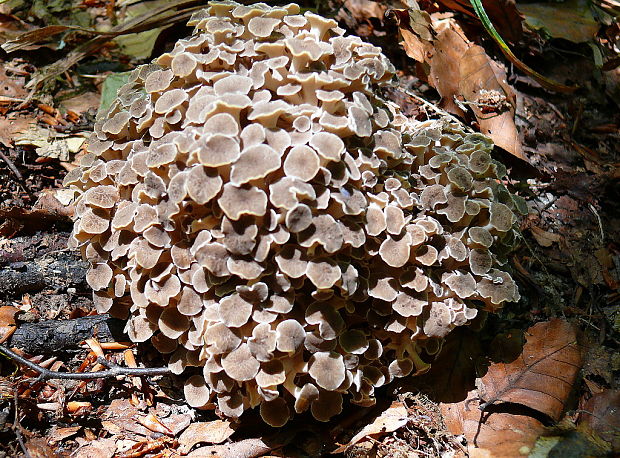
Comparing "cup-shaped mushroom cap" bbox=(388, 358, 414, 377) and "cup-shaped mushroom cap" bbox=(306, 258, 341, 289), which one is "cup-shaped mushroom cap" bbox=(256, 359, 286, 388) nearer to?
"cup-shaped mushroom cap" bbox=(306, 258, 341, 289)

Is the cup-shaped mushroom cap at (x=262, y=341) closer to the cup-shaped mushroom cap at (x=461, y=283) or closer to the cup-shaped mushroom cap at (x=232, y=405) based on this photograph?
the cup-shaped mushroom cap at (x=232, y=405)

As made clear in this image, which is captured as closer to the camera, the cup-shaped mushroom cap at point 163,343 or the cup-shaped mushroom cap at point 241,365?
the cup-shaped mushroom cap at point 241,365

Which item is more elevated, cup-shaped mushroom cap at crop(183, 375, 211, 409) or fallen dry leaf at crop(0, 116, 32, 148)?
fallen dry leaf at crop(0, 116, 32, 148)

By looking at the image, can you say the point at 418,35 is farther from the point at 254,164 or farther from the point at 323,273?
the point at 323,273

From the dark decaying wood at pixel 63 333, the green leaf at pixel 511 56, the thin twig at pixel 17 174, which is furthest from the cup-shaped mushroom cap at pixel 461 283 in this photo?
the thin twig at pixel 17 174

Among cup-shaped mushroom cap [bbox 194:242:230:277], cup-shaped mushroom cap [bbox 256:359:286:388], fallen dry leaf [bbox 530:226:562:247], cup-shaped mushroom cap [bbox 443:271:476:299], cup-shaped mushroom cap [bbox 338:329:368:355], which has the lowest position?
fallen dry leaf [bbox 530:226:562:247]

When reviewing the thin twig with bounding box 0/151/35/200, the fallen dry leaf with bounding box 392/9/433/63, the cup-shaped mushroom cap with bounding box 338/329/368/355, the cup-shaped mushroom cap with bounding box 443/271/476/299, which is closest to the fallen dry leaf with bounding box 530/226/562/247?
the cup-shaped mushroom cap with bounding box 443/271/476/299

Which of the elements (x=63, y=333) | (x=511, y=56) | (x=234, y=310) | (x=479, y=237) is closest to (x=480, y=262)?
(x=479, y=237)
